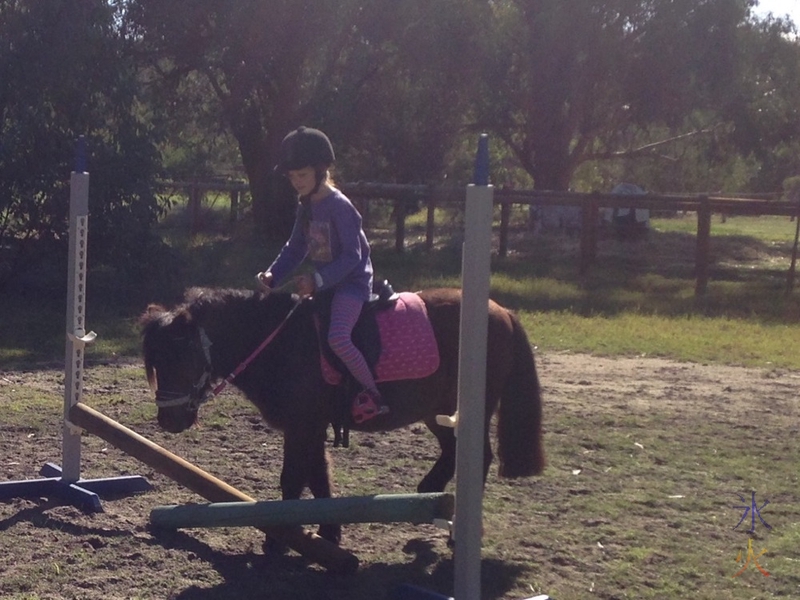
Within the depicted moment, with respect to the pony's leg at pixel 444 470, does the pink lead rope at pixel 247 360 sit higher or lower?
higher

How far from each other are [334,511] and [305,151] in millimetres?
1632

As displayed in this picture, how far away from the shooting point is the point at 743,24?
2600 cm

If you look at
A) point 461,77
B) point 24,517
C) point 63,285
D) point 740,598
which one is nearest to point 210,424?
point 24,517

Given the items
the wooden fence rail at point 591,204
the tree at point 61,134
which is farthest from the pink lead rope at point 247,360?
the wooden fence rail at point 591,204

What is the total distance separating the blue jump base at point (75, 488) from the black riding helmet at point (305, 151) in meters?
2.25

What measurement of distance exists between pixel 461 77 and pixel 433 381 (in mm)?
18344

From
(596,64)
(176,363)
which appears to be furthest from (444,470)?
(596,64)

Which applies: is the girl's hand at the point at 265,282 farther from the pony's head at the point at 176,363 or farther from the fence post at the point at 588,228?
the fence post at the point at 588,228

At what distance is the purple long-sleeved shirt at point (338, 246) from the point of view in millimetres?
4613

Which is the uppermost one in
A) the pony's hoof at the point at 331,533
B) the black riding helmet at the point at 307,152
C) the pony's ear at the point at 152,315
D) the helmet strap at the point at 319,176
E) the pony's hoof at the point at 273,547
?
the black riding helmet at the point at 307,152

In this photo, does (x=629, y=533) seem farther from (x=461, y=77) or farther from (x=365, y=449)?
(x=461, y=77)

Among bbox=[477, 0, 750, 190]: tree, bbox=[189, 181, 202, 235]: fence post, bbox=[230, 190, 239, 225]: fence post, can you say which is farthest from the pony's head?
bbox=[230, 190, 239, 225]: fence post

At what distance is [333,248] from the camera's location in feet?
15.4

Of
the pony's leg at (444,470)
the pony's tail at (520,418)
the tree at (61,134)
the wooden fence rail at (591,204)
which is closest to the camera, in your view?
the pony's tail at (520,418)
